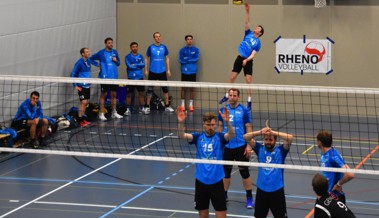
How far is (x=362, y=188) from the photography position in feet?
48.8

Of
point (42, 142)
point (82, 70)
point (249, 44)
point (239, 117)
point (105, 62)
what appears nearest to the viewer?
point (239, 117)

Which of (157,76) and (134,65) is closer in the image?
(134,65)

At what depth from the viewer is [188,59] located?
76.2 ft

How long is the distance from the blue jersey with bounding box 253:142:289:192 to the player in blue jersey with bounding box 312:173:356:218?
1.70 metres

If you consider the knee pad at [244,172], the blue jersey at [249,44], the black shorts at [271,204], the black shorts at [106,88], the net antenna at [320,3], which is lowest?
the black shorts at [271,204]

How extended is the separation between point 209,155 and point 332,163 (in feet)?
5.84

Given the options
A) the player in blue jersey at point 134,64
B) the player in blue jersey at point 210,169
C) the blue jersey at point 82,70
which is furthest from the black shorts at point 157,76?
the player in blue jersey at point 210,169

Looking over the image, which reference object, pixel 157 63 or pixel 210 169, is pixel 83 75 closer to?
pixel 157 63

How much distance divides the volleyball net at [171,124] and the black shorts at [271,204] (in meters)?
4.58

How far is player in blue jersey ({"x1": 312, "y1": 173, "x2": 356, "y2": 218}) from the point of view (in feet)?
29.6

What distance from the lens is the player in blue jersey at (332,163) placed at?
10414mm

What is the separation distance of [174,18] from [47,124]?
6983 millimetres

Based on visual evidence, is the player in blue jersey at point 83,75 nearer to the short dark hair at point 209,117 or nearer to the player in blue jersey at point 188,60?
the player in blue jersey at point 188,60

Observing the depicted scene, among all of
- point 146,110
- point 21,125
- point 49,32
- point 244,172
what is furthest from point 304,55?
point 244,172
